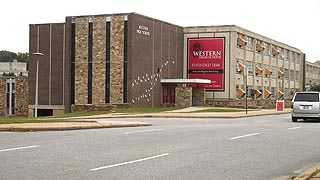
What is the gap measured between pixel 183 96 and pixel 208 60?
795 centimetres

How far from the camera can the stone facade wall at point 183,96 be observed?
A: 58594 mm

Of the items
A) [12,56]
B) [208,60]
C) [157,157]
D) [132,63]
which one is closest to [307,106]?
[157,157]

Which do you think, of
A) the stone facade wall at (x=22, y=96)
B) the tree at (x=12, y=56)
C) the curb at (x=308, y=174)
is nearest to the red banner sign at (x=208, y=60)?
the stone facade wall at (x=22, y=96)

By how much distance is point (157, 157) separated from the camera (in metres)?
13.1

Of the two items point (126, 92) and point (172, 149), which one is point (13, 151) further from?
point (126, 92)

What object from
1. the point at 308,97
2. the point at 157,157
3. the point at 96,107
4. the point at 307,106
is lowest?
the point at 157,157

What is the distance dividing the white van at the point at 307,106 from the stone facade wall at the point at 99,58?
93.5 ft

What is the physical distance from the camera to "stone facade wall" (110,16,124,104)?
5509 centimetres

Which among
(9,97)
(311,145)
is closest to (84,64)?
(9,97)

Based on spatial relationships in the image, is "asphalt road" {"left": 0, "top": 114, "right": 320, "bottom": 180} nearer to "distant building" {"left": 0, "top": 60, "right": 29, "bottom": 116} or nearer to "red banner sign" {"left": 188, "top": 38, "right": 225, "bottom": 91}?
"distant building" {"left": 0, "top": 60, "right": 29, "bottom": 116}

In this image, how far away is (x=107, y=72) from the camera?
2205 inches

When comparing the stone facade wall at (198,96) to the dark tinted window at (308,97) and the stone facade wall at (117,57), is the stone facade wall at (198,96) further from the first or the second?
the dark tinted window at (308,97)

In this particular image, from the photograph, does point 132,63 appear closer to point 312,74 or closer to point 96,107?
point 96,107

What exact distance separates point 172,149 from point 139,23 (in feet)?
137
